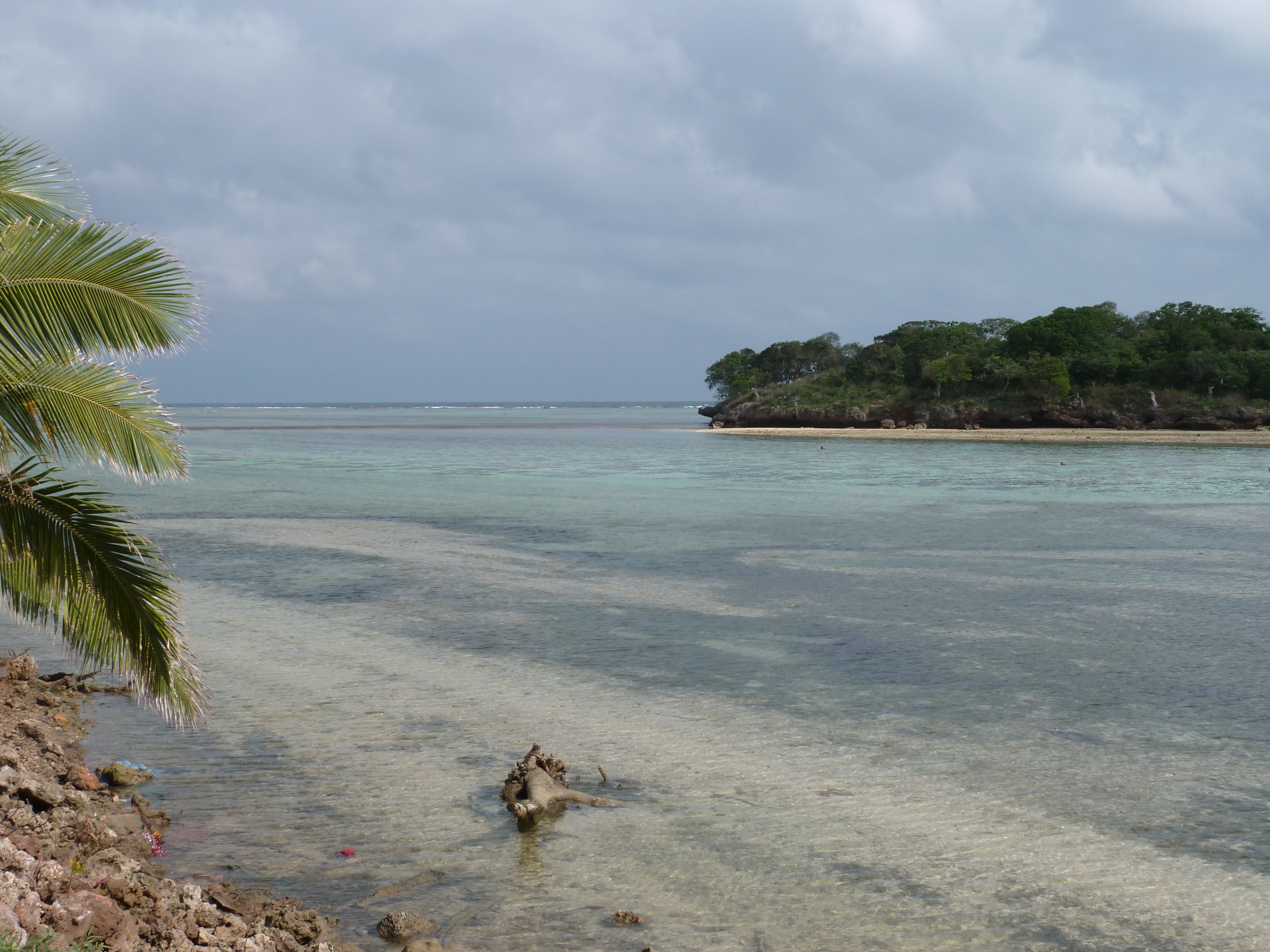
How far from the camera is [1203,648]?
10750 mm

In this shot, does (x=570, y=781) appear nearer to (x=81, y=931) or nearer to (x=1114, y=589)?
(x=81, y=931)

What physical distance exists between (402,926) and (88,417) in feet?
11.7

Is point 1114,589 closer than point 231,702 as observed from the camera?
No

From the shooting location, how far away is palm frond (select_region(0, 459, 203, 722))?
5973 millimetres

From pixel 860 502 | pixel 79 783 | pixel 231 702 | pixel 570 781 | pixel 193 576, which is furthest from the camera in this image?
pixel 860 502

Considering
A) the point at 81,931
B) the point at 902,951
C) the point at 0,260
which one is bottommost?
the point at 902,951

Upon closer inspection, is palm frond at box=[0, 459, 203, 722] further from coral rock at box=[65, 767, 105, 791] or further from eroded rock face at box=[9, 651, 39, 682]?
eroded rock face at box=[9, 651, 39, 682]

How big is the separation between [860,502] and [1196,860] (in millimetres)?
22706

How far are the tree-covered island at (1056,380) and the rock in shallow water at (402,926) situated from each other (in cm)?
9173

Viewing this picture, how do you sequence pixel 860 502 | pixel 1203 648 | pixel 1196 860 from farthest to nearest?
pixel 860 502 → pixel 1203 648 → pixel 1196 860

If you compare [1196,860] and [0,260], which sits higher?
[0,260]

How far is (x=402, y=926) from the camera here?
4.77 m

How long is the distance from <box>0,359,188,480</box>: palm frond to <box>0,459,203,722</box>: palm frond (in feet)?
0.72

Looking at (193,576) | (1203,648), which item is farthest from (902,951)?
(193,576)
